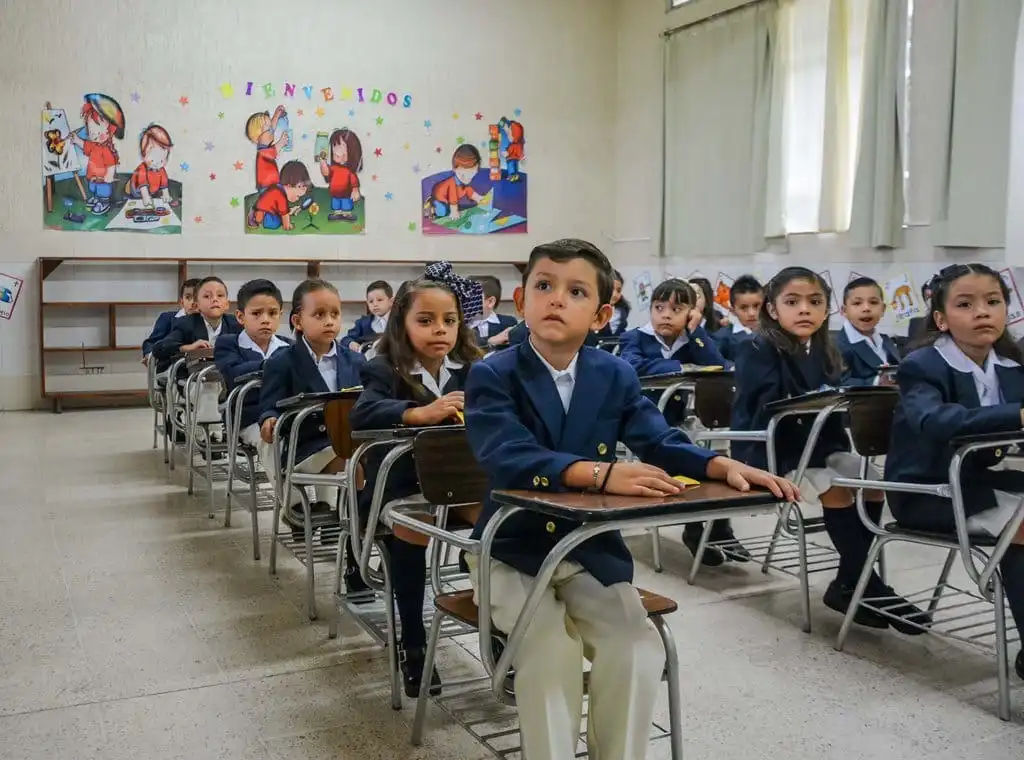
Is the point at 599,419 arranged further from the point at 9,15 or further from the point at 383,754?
the point at 9,15

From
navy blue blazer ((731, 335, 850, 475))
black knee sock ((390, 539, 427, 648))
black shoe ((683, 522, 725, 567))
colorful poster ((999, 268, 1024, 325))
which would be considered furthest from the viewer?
colorful poster ((999, 268, 1024, 325))

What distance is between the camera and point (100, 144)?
8.81m

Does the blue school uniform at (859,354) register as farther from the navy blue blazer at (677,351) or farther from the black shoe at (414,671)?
the black shoe at (414,671)

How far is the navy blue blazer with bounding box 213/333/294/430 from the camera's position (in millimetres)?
4047

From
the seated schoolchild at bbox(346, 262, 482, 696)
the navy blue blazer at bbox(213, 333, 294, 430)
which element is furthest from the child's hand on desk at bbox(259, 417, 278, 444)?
the navy blue blazer at bbox(213, 333, 294, 430)

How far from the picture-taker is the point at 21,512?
15.2ft

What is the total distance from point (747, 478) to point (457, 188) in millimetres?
8839

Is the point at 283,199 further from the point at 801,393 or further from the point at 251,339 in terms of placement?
the point at 801,393

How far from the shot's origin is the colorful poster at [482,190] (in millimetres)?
10086

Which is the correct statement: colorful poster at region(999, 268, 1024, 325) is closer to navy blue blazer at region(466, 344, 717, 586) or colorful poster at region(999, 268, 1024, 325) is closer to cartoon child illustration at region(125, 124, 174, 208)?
navy blue blazer at region(466, 344, 717, 586)

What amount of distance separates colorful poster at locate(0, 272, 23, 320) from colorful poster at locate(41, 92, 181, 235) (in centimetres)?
57

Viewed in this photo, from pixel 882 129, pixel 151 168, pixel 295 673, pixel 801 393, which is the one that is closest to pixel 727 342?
pixel 801 393

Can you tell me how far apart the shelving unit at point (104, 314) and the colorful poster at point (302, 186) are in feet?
1.28

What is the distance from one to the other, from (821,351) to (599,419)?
1.72 meters
